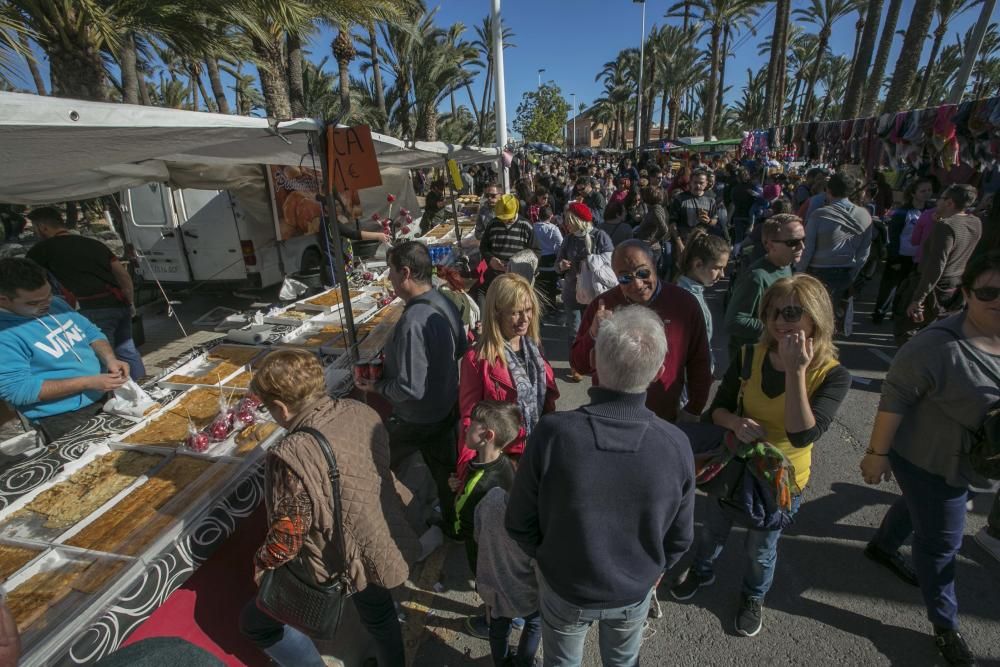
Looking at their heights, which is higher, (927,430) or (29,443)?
(927,430)

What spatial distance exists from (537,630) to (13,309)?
119 inches

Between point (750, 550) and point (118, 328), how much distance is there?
5.34 meters

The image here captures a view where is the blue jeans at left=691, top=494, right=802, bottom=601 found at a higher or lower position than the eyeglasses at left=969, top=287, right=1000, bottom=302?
lower

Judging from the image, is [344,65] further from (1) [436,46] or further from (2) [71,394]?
(2) [71,394]

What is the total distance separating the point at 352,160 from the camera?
3332mm

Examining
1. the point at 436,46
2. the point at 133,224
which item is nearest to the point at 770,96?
the point at 436,46

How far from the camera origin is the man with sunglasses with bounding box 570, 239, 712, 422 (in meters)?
2.63

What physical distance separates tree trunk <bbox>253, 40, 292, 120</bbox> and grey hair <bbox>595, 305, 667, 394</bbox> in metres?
10.1

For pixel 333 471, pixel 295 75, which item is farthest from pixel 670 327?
pixel 295 75

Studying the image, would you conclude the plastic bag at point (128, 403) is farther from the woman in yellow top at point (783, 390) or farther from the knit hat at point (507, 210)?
the knit hat at point (507, 210)

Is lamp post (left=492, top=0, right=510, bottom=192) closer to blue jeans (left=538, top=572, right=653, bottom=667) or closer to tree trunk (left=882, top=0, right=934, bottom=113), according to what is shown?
tree trunk (left=882, top=0, right=934, bottom=113)

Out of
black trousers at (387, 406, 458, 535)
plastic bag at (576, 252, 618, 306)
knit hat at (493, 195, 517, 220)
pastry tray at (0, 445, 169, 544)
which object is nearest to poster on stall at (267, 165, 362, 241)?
knit hat at (493, 195, 517, 220)

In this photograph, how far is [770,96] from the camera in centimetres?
2116

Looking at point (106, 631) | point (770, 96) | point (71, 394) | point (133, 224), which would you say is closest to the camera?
point (106, 631)
